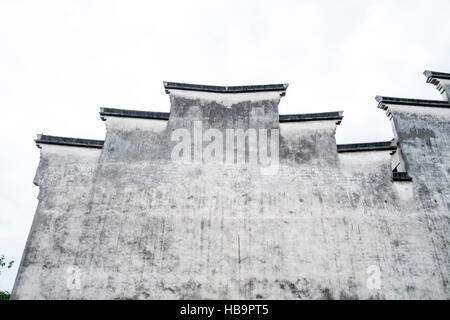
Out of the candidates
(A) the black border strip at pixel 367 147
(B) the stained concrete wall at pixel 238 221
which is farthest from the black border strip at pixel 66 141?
(A) the black border strip at pixel 367 147

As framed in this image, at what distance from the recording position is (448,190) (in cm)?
908

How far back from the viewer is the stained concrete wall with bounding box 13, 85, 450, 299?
803cm

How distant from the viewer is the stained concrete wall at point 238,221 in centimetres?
803

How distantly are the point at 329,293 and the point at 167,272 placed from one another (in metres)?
3.86

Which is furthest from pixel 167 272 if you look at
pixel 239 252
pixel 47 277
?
pixel 47 277

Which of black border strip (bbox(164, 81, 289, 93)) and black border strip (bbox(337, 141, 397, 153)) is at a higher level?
black border strip (bbox(164, 81, 289, 93))

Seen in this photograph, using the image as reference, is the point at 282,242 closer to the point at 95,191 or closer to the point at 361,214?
the point at 361,214

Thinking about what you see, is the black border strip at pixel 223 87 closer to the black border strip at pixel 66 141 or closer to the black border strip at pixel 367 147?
the black border strip at pixel 367 147

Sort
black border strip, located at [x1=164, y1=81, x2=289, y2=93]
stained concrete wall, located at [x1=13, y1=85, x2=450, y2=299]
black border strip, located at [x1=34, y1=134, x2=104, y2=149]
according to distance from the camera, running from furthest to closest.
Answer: black border strip, located at [x1=164, y1=81, x2=289, y2=93], black border strip, located at [x1=34, y1=134, x2=104, y2=149], stained concrete wall, located at [x1=13, y1=85, x2=450, y2=299]

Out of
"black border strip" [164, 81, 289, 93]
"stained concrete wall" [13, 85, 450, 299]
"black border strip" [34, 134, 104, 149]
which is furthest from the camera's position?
"black border strip" [164, 81, 289, 93]

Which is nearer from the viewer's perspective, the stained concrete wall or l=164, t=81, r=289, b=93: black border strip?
the stained concrete wall

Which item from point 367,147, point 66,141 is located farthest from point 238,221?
point 66,141

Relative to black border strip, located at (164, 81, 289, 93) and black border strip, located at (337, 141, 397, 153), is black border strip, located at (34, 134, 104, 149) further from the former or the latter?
black border strip, located at (337, 141, 397, 153)

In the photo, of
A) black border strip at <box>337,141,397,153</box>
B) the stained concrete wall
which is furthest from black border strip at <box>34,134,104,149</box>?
black border strip at <box>337,141,397,153</box>
